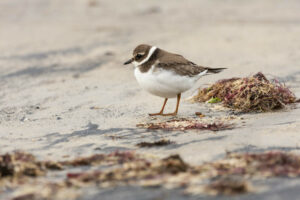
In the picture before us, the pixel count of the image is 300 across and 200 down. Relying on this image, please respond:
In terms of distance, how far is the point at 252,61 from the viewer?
10.2 meters

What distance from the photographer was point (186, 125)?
6.24 meters

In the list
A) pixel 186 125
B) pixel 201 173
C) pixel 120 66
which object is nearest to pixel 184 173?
pixel 201 173

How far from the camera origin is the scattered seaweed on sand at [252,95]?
695cm

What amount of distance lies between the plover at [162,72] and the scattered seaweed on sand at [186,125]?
49 centimetres

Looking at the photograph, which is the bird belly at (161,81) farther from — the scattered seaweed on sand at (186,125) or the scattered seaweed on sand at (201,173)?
the scattered seaweed on sand at (201,173)

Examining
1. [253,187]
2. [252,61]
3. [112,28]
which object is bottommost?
[253,187]

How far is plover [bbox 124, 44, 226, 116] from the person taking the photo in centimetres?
677

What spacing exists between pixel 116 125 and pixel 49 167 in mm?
1827

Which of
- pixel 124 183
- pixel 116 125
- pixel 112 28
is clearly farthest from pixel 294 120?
pixel 112 28

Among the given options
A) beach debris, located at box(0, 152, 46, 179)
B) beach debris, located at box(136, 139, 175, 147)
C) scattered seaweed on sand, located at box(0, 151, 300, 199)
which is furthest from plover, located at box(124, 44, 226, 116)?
beach debris, located at box(0, 152, 46, 179)

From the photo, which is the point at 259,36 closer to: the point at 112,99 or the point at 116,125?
the point at 112,99

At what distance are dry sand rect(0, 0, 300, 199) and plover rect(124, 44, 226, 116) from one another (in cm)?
42

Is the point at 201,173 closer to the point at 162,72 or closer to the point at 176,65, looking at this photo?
the point at 162,72

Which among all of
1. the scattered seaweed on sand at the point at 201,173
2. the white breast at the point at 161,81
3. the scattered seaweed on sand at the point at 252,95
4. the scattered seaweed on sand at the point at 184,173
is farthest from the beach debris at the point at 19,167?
the scattered seaweed on sand at the point at 252,95
